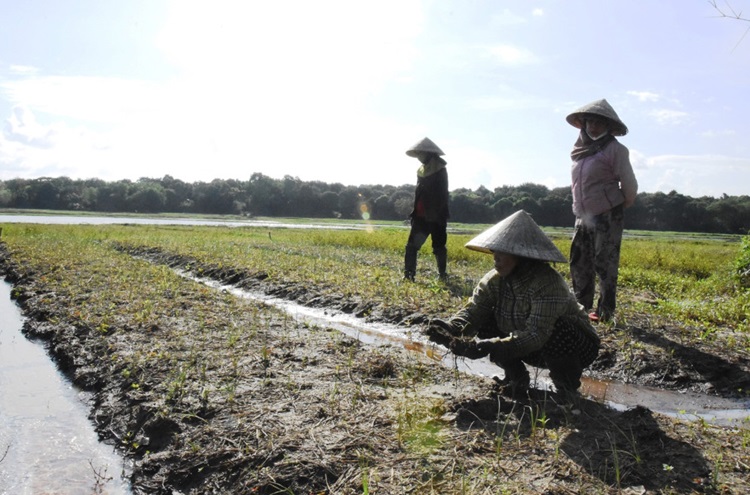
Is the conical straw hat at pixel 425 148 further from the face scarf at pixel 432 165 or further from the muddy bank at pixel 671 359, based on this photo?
the muddy bank at pixel 671 359

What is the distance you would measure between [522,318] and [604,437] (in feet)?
2.55

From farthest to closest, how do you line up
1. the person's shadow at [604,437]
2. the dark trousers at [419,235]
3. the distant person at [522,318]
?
the dark trousers at [419,235]
the distant person at [522,318]
the person's shadow at [604,437]

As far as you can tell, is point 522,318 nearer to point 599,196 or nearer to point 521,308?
point 521,308

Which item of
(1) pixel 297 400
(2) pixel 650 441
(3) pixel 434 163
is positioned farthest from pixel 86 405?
(3) pixel 434 163

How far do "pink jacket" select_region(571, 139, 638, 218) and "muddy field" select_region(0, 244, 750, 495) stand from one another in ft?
3.70

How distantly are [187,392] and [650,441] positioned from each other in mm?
2596

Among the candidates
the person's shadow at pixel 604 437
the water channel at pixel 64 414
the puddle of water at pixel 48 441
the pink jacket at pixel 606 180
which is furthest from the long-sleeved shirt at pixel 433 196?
the puddle of water at pixel 48 441

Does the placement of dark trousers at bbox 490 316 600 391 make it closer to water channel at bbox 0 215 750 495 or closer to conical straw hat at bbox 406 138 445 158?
water channel at bbox 0 215 750 495

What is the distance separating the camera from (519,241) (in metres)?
3.23

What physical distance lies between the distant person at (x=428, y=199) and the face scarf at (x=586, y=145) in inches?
95.6

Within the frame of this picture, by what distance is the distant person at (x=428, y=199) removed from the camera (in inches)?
307

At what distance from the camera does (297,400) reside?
3436 mm

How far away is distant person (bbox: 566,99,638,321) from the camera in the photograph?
5.09 metres

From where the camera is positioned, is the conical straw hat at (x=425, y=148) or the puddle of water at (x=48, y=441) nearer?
the puddle of water at (x=48, y=441)
